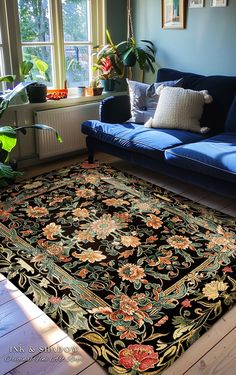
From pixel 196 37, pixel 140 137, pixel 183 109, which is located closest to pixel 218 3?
pixel 196 37

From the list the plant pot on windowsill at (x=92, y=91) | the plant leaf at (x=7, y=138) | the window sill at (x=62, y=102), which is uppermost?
the plant pot on windowsill at (x=92, y=91)

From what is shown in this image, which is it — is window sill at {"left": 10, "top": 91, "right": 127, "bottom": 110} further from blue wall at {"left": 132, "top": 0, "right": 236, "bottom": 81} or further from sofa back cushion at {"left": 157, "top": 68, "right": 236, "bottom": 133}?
sofa back cushion at {"left": 157, "top": 68, "right": 236, "bottom": 133}

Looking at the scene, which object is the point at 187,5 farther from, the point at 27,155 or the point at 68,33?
the point at 27,155

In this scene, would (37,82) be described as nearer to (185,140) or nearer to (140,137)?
A: (140,137)

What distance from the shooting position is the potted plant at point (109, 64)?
3.89m

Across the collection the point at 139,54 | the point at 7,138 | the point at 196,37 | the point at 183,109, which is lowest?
the point at 7,138

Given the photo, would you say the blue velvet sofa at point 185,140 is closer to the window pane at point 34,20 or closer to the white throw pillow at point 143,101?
the white throw pillow at point 143,101

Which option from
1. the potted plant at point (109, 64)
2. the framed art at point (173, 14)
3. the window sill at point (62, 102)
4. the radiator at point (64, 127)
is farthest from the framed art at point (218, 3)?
the radiator at point (64, 127)

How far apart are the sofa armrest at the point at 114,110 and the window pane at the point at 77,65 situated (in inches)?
27.9

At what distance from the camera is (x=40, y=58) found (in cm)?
372

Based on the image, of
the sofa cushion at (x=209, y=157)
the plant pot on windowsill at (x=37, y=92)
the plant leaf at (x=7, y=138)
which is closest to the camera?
the sofa cushion at (x=209, y=157)

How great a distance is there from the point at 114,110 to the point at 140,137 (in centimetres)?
65

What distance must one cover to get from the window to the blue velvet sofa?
2.49ft

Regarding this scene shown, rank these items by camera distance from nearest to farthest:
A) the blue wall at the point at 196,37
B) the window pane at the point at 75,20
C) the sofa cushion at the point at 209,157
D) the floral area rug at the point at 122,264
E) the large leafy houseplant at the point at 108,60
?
the floral area rug at the point at 122,264 < the sofa cushion at the point at 209,157 < the blue wall at the point at 196,37 < the window pane at the point at 75,20 < the large leafy houseplant at the point at 108,60
